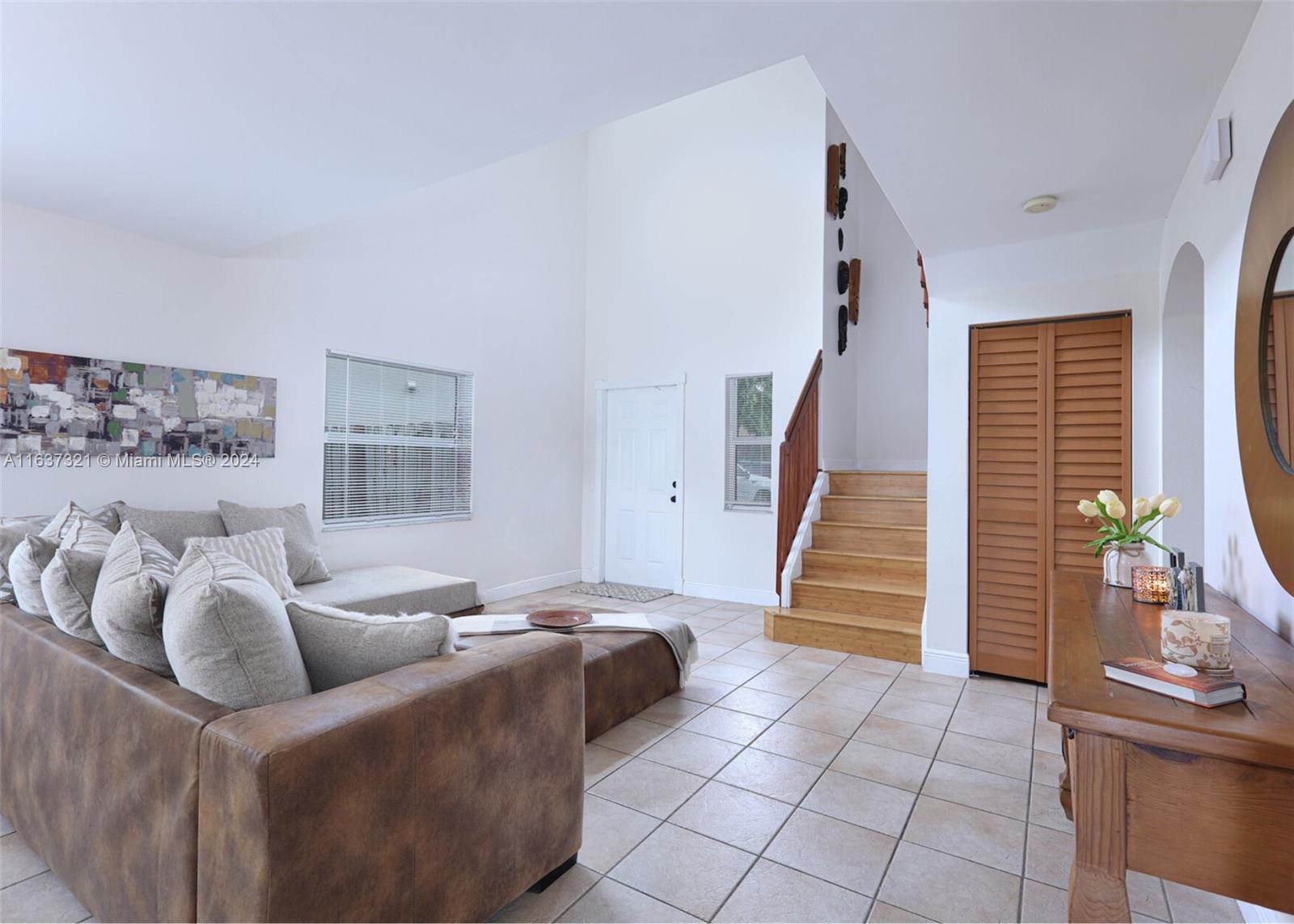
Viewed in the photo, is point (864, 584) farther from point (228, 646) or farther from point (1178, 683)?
point (228, 646)

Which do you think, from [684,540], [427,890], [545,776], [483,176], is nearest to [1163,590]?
[545,776]

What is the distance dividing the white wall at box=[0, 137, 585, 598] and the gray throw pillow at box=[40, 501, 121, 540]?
26 cm

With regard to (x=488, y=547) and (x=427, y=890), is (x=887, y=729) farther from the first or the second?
(x=488, y=547)

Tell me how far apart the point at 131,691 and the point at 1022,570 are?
3.77 m

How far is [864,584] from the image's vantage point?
14.5ft

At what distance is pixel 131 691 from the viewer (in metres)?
1.37

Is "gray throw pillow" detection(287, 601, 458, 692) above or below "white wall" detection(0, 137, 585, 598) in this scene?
below

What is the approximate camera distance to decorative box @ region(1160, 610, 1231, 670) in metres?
1.18

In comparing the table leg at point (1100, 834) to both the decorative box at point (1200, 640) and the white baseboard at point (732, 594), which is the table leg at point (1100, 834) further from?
the white baseboard at point (732, 594)

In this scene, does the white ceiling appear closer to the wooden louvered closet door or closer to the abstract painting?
the wooden louvered closet door

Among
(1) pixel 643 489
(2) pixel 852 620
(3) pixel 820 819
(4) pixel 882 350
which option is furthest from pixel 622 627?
(4) pixel 882 350

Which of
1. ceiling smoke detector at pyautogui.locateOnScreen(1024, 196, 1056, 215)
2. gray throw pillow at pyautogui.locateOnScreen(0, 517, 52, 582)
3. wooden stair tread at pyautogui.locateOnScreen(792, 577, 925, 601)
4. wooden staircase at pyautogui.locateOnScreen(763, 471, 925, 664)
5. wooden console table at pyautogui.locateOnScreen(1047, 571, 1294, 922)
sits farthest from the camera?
wooden stair tread at pyautogui.locateOnScreen(792, 577, 925, 601)

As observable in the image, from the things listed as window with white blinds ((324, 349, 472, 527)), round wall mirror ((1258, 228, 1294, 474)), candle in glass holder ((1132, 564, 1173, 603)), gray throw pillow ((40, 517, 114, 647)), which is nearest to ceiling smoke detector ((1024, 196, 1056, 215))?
round wall mirror ((1258, 228, 1294, 474))

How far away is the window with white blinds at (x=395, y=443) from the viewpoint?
172 inches
